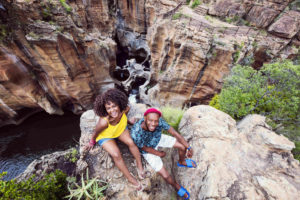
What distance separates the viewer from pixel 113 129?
2266 millimetres

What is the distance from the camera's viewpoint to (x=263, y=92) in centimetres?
416

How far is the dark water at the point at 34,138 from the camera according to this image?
7.15 meters

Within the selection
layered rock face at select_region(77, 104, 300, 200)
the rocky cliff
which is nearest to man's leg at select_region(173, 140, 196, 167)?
layered rock face at select_region(77, 104, 300, 200)

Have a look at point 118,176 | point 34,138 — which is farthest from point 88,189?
point 34,138

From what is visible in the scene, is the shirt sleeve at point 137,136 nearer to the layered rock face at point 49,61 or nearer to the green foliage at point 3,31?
the layered rock face at point 49,61

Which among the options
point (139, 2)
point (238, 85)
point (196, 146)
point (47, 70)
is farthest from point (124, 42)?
point (196, 146)

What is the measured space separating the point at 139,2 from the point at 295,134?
16900 millimetres

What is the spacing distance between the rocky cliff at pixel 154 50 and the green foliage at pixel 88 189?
6894mm

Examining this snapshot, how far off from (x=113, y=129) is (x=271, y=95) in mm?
5329

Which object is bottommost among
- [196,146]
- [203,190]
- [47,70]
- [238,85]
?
[47,70]

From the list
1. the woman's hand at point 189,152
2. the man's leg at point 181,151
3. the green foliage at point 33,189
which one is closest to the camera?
the green foliage at point 33,189

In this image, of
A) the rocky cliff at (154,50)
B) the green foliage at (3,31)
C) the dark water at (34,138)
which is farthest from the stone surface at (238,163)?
the green foliage at (3,31)

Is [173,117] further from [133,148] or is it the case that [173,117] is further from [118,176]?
[118,176]

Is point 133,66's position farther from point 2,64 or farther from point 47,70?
point 2,64
